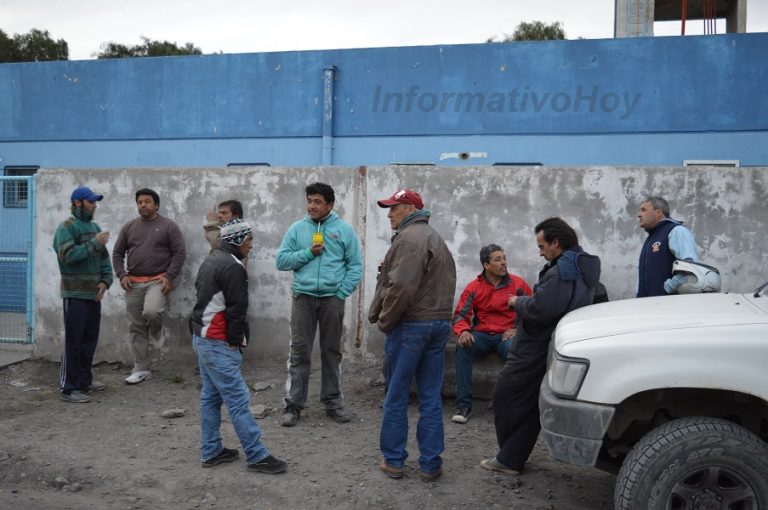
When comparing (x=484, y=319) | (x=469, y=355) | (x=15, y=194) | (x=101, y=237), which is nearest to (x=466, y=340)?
(x=469, y=355)

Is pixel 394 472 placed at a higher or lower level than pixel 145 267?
lower

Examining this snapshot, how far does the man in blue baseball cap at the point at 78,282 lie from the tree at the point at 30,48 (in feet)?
87.2

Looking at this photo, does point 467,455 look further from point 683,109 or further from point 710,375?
point 683,109

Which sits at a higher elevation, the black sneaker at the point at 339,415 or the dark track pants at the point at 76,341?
the dark track pants at the point at 76,341

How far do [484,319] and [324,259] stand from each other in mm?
1607

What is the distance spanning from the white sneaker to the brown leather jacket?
375 centimetres

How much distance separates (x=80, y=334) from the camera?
6746 millimetres

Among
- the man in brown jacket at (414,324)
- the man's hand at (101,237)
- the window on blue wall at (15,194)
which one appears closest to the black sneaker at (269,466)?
the man in brown jacket at (414,324)

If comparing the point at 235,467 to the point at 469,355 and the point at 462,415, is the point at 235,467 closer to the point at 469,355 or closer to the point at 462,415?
the point at 462,415

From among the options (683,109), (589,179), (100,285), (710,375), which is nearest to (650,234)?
(589,179)

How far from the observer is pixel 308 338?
595 centimetres

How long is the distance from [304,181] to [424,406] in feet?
12.0

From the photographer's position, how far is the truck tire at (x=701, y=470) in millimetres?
3342

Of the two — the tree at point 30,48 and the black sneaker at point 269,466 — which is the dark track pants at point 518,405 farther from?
the tree at point 30,48
